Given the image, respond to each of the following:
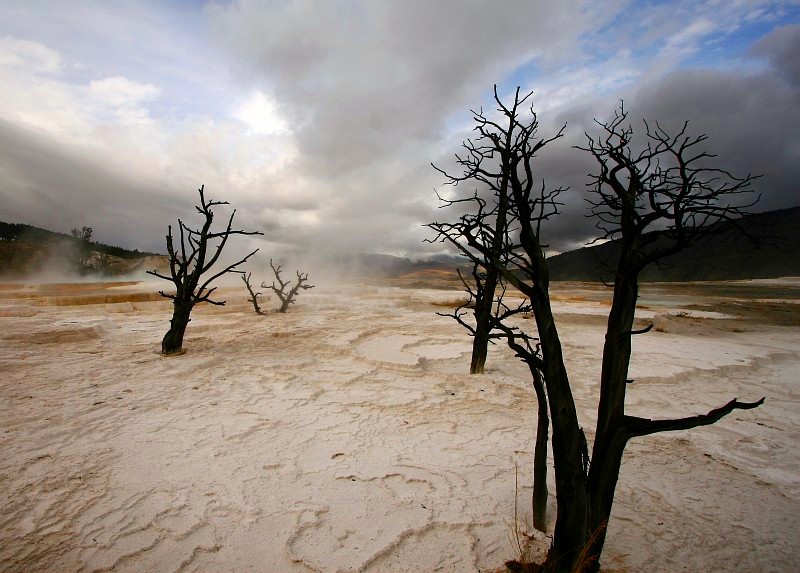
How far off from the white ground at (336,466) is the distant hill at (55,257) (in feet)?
174

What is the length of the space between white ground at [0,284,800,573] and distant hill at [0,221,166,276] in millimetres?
53095

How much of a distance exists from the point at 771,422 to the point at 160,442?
26.5 feet

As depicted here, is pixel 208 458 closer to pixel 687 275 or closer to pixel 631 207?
pixel 631 207

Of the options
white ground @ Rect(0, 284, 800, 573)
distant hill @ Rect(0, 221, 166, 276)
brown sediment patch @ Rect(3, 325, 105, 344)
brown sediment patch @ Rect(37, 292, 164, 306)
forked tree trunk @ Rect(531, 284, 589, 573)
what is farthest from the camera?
distant hill @ Rect(0, 221, 166, 276)

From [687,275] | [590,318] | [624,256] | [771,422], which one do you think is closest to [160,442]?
[624,256]

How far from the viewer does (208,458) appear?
3877 mm

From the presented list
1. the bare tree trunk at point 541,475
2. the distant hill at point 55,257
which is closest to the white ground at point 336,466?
the bare tree trunk at point 541,475

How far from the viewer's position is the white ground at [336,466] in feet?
8.91

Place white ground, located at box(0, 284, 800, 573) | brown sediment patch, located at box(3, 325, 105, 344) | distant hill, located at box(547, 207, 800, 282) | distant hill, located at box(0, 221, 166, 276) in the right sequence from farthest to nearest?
distant hill, located at box(547, 207, 800, 282)
distant hill, located at box(0, 221, 166, 276)
brown sediment patch, located at box(3, 325, 105, 344)
white ground, located at box(0, 284, 800, 573)

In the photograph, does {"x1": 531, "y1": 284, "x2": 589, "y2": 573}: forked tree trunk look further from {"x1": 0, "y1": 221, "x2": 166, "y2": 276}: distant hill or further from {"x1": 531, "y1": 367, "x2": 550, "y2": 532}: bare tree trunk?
{"x1": 0, "y1": 221, "x2": 166, "y2": 276}: distant hill

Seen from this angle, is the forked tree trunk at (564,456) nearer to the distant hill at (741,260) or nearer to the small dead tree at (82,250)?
→ the small dead tree at (82,250)

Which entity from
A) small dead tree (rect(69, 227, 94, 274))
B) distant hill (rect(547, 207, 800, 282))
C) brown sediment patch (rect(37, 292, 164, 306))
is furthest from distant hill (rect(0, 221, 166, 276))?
distant hill (rect(547, 207, 800, 282))

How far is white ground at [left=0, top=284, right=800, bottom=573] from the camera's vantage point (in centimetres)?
272

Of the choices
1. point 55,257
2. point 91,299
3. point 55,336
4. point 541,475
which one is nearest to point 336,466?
point 541,475
